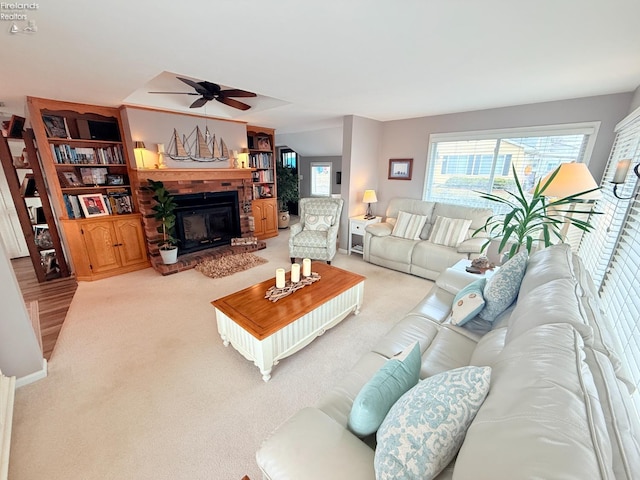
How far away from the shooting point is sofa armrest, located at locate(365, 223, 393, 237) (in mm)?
3861

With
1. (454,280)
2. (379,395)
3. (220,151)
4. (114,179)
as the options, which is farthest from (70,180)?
(454,280)

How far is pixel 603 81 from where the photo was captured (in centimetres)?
229

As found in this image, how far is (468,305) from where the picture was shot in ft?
5.66

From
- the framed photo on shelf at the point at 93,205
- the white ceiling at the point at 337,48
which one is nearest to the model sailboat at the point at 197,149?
the white ceiling at the point at 337,48

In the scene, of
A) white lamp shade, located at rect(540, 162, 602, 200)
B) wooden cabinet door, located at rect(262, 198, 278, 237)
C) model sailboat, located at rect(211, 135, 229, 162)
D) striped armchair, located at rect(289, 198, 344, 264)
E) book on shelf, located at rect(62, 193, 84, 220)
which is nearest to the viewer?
Result: white lamp shade, located at rect(540, 162, 602, 200)

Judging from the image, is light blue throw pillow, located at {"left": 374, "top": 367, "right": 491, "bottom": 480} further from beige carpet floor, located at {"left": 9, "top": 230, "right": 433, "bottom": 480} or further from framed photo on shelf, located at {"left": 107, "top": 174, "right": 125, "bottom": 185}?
framed photo on shelf, located at {"left": 107, "top": 174, "right": 125, "bottom": 185}

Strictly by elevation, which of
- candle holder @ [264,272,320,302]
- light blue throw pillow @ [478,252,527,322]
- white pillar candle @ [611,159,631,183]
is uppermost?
white pillar candle @ [611,159,631,183]

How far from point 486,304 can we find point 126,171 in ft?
15.1

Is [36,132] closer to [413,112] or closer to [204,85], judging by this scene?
[204,85]

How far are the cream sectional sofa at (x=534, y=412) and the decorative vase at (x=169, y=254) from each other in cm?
328

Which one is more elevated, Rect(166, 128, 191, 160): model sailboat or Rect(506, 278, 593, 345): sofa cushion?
Rect(166, 128, 191, 160): model sailboat

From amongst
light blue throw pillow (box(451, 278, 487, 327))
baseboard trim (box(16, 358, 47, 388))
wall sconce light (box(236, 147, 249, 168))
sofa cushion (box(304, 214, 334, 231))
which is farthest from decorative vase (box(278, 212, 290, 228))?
light blue throw pillow (box(451, 278, 487, 327))

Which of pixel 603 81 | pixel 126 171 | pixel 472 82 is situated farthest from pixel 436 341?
pixel 126 171

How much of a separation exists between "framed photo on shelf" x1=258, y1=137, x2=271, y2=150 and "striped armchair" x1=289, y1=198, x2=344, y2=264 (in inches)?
71.3
